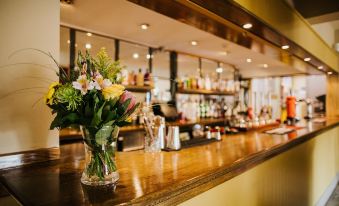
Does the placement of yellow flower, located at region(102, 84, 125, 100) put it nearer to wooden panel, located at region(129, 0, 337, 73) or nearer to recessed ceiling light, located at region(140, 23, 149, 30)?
wooden panel, located at region(129, 0, 337, 73)

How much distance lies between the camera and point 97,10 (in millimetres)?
2658

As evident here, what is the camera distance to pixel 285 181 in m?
2.37

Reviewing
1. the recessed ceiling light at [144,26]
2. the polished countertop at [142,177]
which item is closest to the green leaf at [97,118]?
the polished countertop at [142,177]

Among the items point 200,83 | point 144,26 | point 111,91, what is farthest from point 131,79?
point 111,91

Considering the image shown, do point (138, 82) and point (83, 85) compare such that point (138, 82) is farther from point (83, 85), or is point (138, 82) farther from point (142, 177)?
point (83, 85)

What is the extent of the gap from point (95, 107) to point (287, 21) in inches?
95.2

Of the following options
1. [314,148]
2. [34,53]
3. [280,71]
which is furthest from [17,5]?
[280,71]

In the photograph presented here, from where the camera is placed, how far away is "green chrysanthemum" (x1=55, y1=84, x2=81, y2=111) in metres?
0.97

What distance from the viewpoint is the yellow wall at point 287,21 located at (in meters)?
2.10

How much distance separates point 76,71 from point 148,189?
53cm

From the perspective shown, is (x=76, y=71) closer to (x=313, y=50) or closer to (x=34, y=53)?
(x=34, y=53)

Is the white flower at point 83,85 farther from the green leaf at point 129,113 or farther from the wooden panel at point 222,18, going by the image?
the wooden panel at point 222,18

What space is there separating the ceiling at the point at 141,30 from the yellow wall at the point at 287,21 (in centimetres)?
32

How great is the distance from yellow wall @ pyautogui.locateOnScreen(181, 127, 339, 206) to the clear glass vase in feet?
1.18
